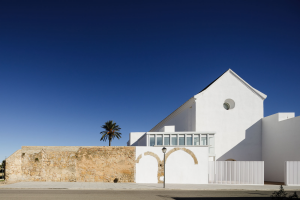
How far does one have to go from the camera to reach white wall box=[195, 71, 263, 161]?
1211 inches

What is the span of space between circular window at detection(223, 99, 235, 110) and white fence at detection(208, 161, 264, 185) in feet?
33.2

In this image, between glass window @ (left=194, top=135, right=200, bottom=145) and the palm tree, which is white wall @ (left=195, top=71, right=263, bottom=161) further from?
the palm tree

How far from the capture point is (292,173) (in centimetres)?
2298

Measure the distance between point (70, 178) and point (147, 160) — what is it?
7277mm

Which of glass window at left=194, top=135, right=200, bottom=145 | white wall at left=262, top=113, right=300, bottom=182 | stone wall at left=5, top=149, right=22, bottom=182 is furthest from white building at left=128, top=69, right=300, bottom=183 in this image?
stone wall at left=5, top=149, right=22, bottom=182

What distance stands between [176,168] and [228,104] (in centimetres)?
1333

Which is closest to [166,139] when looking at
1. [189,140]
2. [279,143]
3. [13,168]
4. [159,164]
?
[189,140]

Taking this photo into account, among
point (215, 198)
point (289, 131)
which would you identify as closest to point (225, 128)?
point (289, 131)

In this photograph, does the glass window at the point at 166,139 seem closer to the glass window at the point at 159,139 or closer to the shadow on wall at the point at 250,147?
the glass window at the point at 159,139

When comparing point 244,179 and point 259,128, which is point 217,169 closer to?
point 244,179

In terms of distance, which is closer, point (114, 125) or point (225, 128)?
point (225, 128)

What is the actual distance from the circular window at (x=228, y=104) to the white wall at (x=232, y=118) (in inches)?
19.2

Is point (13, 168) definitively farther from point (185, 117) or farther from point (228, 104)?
point (228, 104)

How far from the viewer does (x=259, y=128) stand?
31609 millimetres
